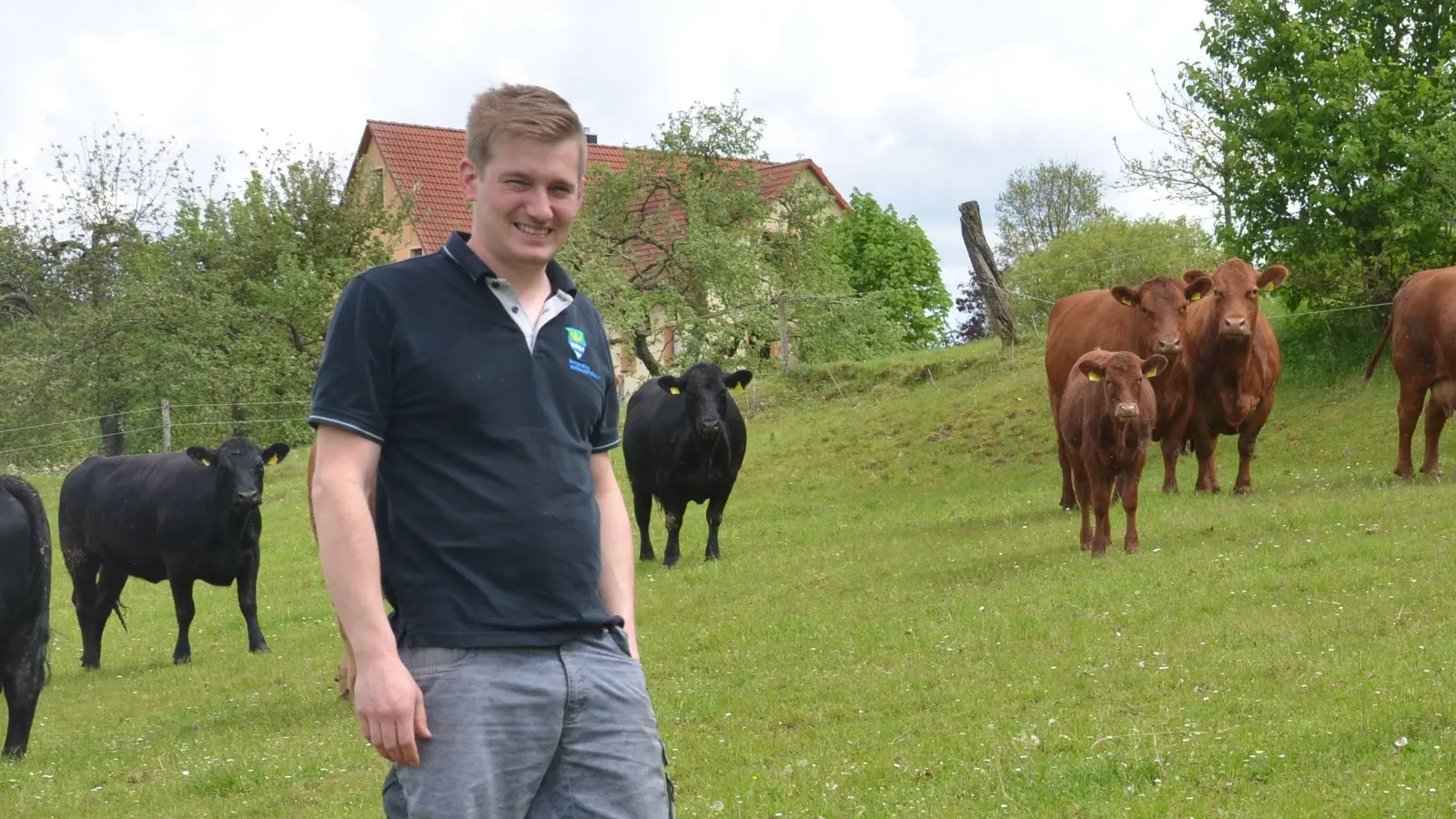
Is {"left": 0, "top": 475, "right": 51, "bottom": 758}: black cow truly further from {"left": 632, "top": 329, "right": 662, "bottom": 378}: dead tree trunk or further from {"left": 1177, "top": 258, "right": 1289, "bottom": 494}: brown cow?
{"left": 632, "top": 329, "right": 662, "bottom": 378}: dead tree trunk

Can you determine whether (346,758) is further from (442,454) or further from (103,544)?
(103,544)

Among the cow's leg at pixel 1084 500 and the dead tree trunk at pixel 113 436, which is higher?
the dead tree trunk at pixel 113 436

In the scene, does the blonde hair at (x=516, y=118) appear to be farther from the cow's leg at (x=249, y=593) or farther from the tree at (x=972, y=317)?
the tree at (x=972, y=317)

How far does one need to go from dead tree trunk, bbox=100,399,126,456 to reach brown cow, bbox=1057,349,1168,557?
26579mm

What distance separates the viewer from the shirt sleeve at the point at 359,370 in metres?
3.49

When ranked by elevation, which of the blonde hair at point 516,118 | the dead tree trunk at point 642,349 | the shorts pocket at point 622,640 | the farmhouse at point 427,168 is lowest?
the shorts pocket at point 622,640

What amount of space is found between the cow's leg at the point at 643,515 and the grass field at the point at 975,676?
1.67 feet

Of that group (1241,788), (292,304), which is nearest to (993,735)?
(1241,788)

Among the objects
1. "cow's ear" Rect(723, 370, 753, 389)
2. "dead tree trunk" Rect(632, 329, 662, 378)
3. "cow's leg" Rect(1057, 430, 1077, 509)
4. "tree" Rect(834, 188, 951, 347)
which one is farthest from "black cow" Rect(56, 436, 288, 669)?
"tree" Rect(834, 188, 951, 347)

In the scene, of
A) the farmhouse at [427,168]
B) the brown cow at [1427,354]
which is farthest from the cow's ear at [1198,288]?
the farmhouse at [427,168]

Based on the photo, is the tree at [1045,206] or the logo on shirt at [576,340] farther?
the tree at [1045,206]

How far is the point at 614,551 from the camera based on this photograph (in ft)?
13.3

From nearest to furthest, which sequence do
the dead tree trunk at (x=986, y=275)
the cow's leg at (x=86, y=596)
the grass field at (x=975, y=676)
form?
the grass field at (x=975, y=676) < the cow's leg at (x=86, y=596) < the dead tree trunk at (x=986, y=275)

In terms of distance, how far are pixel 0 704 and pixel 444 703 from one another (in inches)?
398
